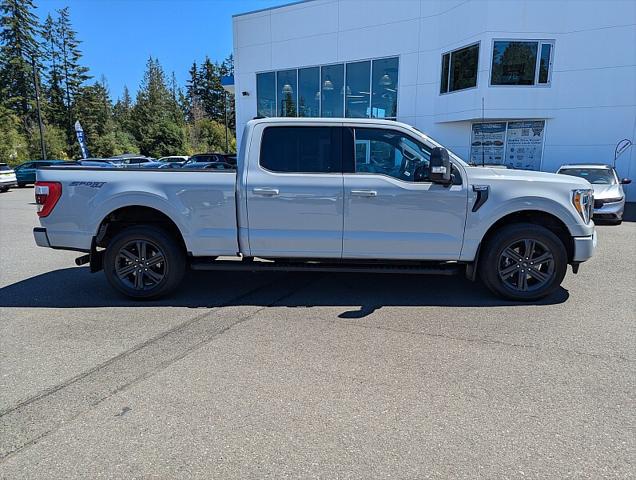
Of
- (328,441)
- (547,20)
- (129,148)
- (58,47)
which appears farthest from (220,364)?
(58,47)

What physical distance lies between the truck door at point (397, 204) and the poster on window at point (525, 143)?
13.6 meters

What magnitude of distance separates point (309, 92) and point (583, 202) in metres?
17.8

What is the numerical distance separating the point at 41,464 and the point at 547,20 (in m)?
19.3

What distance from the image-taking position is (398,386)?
10.6ft

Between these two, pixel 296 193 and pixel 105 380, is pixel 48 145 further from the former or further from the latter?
pixel 105 380

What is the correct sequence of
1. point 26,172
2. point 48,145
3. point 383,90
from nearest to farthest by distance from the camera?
point 383,90 → point 26,172 → point 48,145

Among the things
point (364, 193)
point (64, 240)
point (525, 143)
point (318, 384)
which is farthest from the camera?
point (525, 143)

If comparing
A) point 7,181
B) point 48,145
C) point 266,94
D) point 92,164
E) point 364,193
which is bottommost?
point 7,181

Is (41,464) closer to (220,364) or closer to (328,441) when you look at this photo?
(220,364)

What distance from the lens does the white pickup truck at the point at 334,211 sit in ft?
15.9

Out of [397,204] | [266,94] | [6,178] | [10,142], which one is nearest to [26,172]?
[6,178]

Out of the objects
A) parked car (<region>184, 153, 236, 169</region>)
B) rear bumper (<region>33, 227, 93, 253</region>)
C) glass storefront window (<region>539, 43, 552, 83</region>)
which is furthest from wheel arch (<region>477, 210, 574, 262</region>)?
parked car (<region>184, 153, 236, 169</region>)

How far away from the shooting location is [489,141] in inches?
683

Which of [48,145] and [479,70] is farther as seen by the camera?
[48,145]
